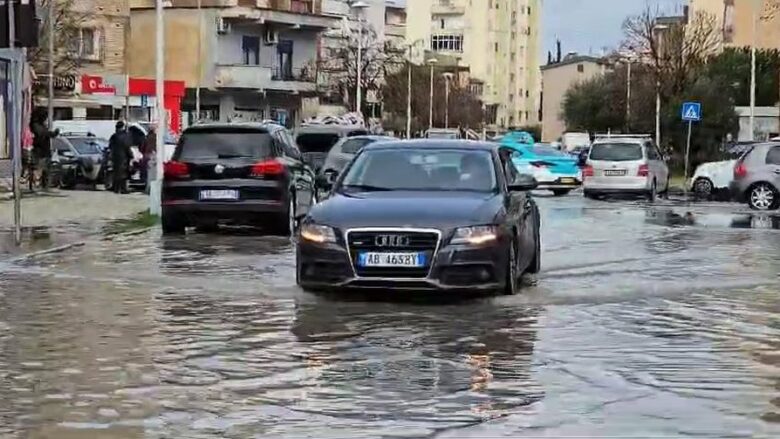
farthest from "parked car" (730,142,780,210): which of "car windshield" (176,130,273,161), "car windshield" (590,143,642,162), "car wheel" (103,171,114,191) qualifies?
"car wheel" (103,171,114,191)

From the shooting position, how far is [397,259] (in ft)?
40.4

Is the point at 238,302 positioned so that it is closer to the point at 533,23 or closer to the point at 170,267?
the point at 170,267

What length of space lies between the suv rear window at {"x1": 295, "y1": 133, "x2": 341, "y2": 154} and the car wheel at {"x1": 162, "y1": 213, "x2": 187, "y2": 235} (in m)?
13.3

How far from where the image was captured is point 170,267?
1606 cm

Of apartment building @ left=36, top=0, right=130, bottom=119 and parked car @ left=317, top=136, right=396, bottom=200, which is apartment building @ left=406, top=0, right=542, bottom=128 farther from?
parked car @ left=317, top=136, right=396, bottom=200

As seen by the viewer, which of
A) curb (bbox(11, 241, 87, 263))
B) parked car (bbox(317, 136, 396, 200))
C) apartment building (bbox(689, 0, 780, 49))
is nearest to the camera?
curb (bbox(11, 241, 87, 263))

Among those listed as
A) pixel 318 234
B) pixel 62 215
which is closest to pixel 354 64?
pixel 62 215

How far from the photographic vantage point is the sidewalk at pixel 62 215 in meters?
19.0

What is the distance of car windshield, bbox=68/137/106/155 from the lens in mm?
36625

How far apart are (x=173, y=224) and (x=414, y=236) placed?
8605 millimetres

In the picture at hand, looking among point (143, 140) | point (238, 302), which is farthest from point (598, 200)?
point (238, 302)

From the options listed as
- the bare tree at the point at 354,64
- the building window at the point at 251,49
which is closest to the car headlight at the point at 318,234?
the building window at the point at 251,49

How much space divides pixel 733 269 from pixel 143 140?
23.1 meters

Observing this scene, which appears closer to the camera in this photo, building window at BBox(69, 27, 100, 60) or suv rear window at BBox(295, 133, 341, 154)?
suv rear window at BBox(295, 133, 341, 154)
